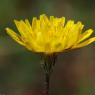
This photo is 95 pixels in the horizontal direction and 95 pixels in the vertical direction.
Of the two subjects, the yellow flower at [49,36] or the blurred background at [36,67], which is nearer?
the yellow flower at [49,36]

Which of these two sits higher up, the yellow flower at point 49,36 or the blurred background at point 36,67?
the blurred background at point 36,67

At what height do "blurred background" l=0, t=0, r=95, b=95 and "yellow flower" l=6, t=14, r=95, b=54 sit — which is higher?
"blurred background" l=0, t=0, r=95, b=95

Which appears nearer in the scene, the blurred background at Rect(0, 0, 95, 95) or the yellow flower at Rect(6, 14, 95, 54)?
the yellow flower at Rect(6, 14, 95, 54)

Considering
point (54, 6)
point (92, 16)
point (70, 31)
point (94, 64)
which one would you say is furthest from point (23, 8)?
point (70, 31)

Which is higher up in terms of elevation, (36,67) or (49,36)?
(36,67)
